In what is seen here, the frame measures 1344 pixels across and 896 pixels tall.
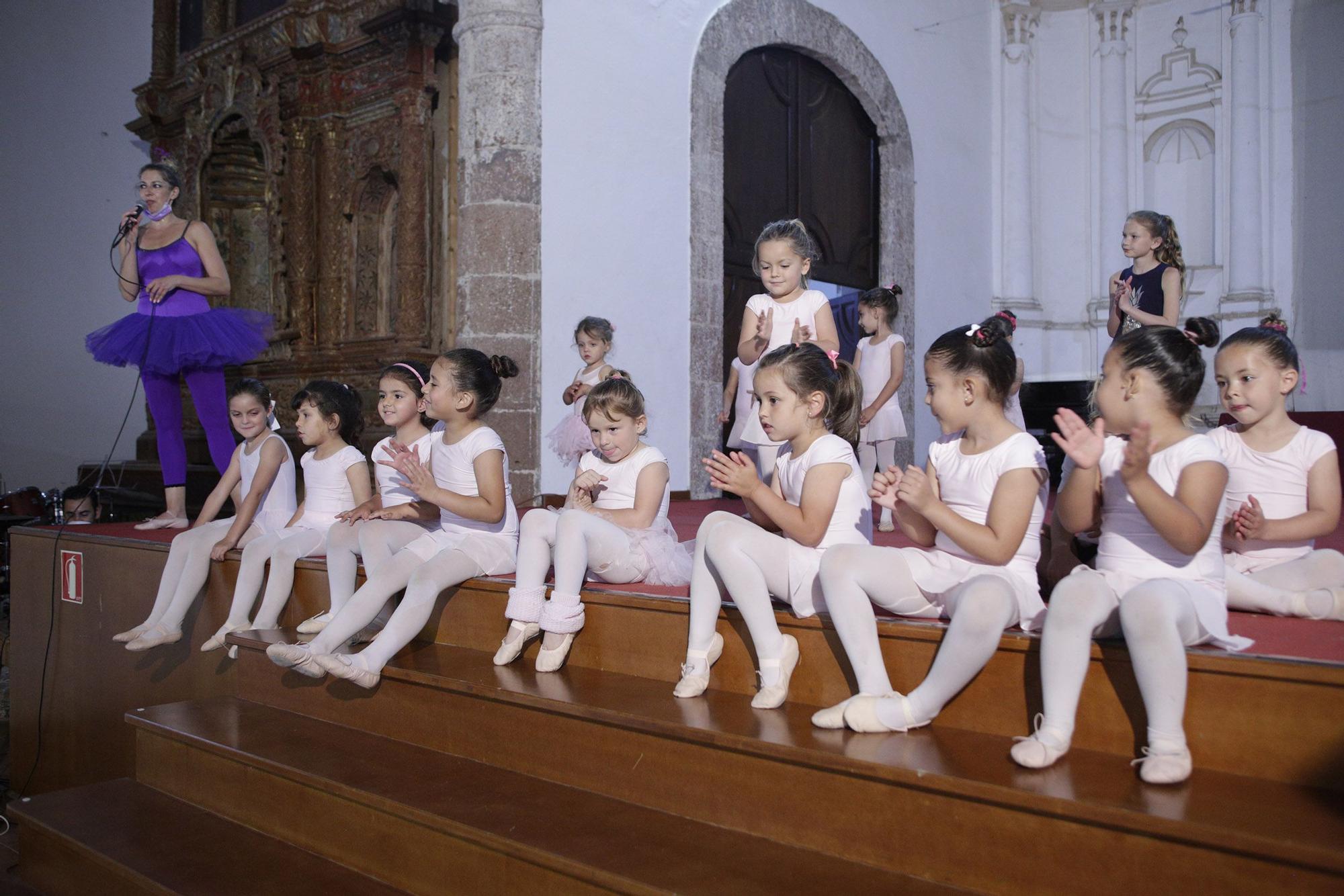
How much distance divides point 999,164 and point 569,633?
26.5 feet

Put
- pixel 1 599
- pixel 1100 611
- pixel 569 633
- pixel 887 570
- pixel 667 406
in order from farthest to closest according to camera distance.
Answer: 1. pixel 1 599
2. pixel 667 406
3. pixel 569 633
4. pixel 887 570
5. pixel 1100 611

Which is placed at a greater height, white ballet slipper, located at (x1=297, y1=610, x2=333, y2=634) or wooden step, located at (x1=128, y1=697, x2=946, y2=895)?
white ballet slipper, located at (x1=297, y1=610, x2=333, y2=634)

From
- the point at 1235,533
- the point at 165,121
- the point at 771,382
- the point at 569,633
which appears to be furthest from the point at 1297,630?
the point at 165,121

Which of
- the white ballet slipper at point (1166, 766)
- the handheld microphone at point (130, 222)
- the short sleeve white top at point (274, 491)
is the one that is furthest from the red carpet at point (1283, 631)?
the handheld microphone at point (130, 222)

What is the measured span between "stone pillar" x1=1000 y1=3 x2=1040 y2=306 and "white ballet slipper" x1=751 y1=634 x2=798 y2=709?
7.92 m

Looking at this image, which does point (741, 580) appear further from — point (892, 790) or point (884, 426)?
point (884, 426)

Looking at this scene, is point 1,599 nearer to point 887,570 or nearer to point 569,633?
point 569,633

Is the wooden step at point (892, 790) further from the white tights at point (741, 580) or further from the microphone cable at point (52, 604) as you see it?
the microphone cable at point (52, 604)

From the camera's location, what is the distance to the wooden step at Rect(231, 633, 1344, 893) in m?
1.68

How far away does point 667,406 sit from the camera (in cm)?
655

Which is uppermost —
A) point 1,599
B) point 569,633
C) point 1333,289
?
point 1333,289

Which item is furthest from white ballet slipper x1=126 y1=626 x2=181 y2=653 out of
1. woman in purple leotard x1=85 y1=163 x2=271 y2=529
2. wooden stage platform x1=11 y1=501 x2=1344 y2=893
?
woman in purple leotard x1=85 y1=163 x2=271 y2=529

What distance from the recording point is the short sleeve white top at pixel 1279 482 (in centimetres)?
272

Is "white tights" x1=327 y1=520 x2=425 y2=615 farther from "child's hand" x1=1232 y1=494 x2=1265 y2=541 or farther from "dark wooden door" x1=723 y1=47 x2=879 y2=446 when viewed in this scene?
A: "dark wooden door" x1=723 y1=47 x2=879 y2=446
